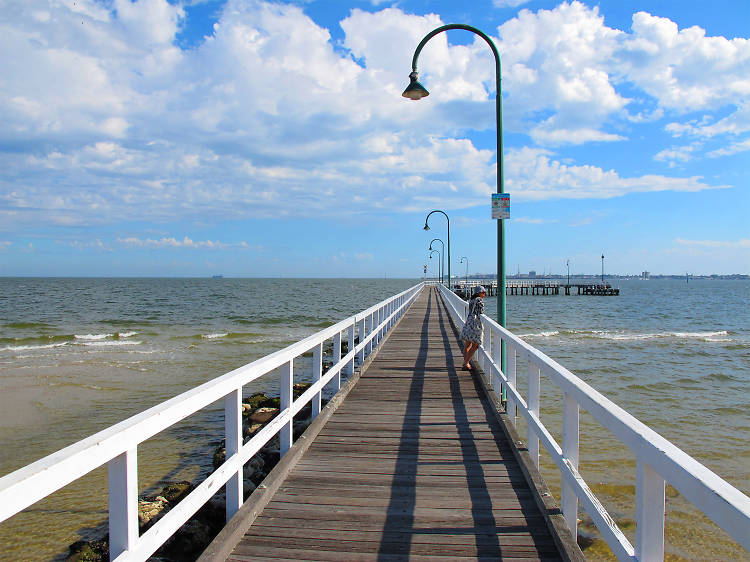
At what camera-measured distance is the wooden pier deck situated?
311cm

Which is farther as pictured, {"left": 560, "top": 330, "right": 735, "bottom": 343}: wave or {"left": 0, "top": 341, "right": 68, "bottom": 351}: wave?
{"left": 560, "top": 330, "right": 735, "bottom": 343}: wave

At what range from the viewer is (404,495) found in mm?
3908

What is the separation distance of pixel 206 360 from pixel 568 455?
60.3ft

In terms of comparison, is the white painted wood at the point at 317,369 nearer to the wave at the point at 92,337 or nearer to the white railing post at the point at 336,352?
the white railing post at the point at 336,352

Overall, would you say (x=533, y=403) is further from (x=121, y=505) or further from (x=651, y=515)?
(x=121, y=505)

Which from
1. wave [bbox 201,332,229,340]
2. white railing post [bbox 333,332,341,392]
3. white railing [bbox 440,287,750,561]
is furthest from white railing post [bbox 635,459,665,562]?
wave [bbox 201,332,229,340]

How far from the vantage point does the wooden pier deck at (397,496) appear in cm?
311

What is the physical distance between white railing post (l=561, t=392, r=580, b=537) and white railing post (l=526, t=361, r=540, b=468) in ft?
2.96

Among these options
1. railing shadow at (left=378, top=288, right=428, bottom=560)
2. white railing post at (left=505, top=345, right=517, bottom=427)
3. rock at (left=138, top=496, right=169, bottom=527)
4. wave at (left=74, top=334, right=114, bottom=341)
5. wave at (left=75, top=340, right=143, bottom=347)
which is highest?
white railing post at (left=505, top=345, right=517, bottom=427)

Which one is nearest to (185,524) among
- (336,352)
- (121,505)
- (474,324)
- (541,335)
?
(336,352)

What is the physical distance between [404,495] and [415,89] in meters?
7.04

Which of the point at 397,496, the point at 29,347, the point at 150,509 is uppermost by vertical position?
the point at 397,496

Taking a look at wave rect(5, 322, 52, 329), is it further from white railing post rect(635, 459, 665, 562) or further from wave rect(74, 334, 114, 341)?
white railing post rect(635, 459, 665, 562)

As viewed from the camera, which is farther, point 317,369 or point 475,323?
point 475,323
